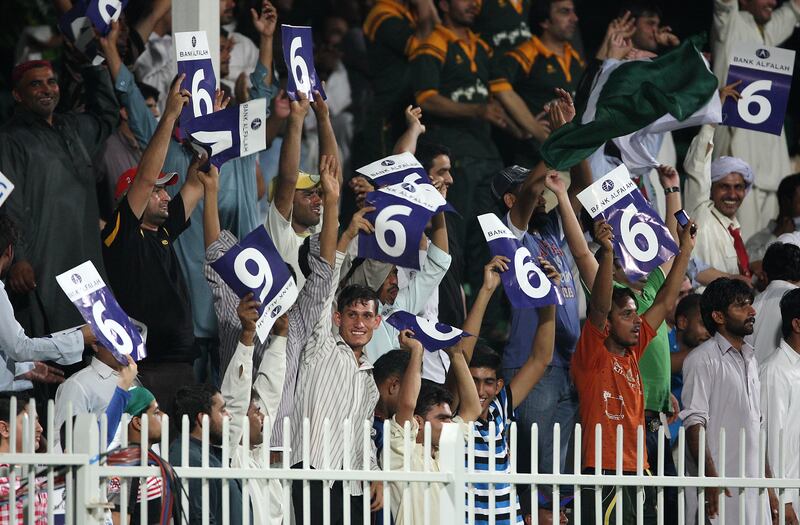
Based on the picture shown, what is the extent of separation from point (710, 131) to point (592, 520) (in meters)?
4.41

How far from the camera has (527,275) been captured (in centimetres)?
970

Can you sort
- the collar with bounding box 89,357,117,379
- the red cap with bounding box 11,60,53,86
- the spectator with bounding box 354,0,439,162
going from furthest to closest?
the spectator with bounding box 354,0,439,162
the red cap with bounding box 11,60,53,86
the collar with bounding box 89,357,117,379

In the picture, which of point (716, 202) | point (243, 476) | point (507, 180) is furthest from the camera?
point (716, 202)

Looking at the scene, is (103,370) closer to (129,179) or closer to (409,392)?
(409,392)

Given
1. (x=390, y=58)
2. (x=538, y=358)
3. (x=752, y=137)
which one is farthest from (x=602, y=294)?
(x=752, y=137)

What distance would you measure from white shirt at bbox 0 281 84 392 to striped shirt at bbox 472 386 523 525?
2014 mm

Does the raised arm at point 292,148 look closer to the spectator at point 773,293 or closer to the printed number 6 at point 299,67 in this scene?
the printed number 6 at point 299,67

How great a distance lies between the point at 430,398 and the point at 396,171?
1.59 m

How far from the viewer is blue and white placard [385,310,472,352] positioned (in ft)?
28.8

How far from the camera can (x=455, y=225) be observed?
11492 mm

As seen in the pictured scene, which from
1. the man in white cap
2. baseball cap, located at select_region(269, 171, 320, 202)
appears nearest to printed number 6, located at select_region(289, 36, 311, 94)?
baseball cap, located at select_region(269, 171, 320, 202)

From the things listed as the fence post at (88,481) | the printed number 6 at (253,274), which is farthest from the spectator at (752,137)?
the fence post at (88,481)

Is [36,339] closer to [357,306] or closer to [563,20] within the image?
[357,306]

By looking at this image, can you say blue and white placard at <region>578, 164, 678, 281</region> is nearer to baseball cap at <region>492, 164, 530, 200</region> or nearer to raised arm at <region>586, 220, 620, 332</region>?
raised arm at <region>586, 220, 620, 332</region>
